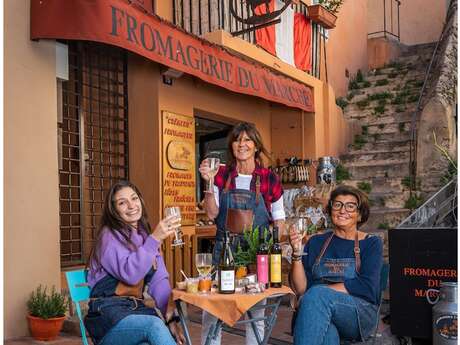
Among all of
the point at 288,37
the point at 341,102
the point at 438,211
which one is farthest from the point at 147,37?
the point at 341,102

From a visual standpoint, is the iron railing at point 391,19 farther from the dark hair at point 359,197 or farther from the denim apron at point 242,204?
the dark hair at point 359,197

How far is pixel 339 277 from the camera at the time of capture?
11.9 ft

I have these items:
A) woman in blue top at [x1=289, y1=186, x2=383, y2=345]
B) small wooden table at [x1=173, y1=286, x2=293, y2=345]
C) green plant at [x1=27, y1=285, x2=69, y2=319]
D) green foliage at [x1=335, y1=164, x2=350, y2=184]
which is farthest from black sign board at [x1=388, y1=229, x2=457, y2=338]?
green foliage at [x1=335, y1=164, x2=350, y2=184]

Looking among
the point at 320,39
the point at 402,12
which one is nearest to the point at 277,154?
the point at 320,39

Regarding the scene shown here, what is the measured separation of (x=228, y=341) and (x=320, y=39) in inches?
270

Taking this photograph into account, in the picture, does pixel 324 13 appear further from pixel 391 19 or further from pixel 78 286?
pixel 78 286

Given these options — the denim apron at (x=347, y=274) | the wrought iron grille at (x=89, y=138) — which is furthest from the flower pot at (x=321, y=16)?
the denim apron at (x=347, y=274)

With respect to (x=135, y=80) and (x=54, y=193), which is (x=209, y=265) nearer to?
(x=54, y=193)

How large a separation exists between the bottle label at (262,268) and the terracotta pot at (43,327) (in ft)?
8.13

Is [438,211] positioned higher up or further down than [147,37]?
further down

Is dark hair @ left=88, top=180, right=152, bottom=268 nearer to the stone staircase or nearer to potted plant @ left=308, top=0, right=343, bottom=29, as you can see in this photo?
the stone staircase

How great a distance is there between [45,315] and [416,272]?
10.1 feet

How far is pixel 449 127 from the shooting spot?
8906 mm

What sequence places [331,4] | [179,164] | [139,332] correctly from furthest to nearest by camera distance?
[331,4] → [179,164] → [139,332]
